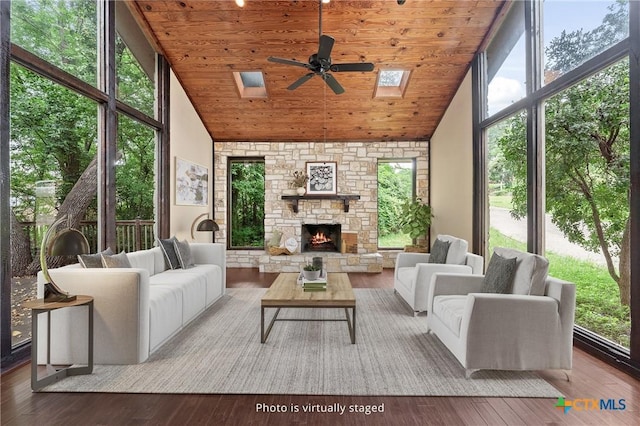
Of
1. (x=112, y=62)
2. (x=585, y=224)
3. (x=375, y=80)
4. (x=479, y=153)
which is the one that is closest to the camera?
(x=585, y=224)

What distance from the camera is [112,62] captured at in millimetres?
4145

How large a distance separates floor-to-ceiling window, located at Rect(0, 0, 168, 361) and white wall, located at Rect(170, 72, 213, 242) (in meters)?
0.70

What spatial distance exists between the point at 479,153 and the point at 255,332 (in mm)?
4100

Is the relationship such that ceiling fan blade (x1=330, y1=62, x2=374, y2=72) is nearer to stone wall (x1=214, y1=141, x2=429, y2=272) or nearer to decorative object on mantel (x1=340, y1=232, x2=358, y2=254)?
stone wall (x1=214, y1=141, x2=429, y2=272)

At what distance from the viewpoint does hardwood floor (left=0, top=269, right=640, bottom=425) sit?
201cm

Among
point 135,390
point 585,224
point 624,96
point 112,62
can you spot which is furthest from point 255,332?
point 624,96

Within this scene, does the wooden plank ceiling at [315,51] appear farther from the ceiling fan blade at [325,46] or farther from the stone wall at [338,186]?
the ceiling fan blade at [325,46]

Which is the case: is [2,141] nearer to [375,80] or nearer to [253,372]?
[253,372]

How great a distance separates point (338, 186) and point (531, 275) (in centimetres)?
493

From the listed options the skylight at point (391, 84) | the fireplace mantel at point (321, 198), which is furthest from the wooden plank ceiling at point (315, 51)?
the fireplace mantel at point (321, 198)

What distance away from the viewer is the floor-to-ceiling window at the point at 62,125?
2869 millimetres

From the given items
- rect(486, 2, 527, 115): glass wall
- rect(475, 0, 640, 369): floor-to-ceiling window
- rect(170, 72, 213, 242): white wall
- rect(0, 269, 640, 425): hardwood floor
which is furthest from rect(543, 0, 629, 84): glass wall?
rect(170, 72, 213, 242): white wall

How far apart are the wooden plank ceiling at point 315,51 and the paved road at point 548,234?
2456mm

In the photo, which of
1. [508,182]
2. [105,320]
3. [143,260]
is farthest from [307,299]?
[508,182]
